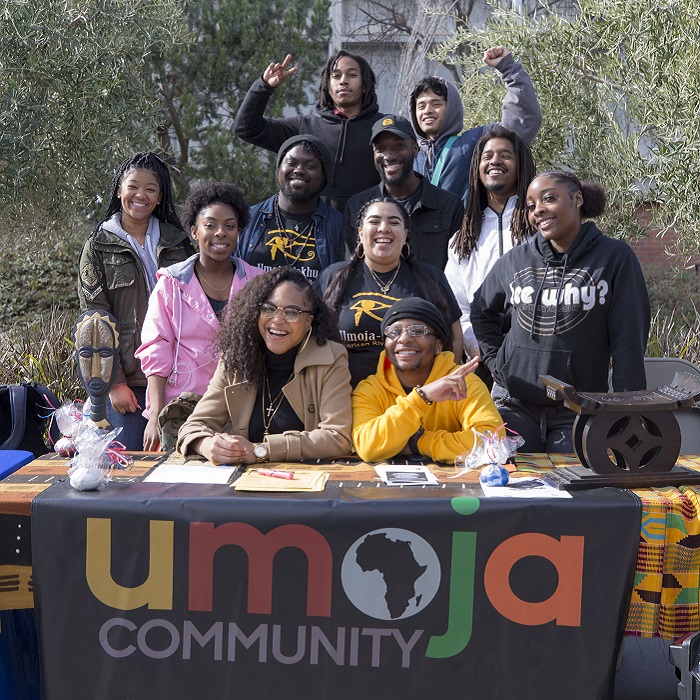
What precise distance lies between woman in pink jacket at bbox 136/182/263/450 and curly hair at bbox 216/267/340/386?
28cm

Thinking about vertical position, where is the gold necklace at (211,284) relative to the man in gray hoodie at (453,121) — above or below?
below

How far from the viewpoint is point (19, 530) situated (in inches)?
115

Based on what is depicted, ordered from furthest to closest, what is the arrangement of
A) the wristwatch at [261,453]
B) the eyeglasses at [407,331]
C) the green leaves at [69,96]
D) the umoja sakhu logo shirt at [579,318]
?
the green leaves at [69,96] → the umoja sakhu logo shirt at [579,318] → the eyeglasses at [407,331] → the wristwatch at [261,453]

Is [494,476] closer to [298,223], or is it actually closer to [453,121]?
[298,223]

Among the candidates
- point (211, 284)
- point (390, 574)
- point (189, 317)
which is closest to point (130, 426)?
point (189, 317)

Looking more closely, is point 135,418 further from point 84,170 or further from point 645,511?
point 84,170

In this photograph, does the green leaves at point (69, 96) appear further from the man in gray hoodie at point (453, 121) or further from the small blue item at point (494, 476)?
the small blue item at point (494, 476)

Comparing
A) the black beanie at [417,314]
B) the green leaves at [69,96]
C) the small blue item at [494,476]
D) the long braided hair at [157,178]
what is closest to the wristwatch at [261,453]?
the black beanie at [417,314]

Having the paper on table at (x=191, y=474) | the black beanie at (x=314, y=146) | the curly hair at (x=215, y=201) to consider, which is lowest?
the paper on table at (x=191, y=474)

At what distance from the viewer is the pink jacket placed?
4023mm

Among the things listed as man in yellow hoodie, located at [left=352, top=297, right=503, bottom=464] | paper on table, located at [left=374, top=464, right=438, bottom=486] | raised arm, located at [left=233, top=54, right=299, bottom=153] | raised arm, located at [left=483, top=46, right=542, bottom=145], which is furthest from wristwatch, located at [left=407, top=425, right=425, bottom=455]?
raised arm, located at [left=233, top=54, right=299, bottom=153]

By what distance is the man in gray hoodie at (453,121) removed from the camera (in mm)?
4953

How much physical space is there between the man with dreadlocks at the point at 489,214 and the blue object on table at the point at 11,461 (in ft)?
7.03

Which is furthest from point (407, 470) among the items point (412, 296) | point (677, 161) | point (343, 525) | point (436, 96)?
point (677, 161)
